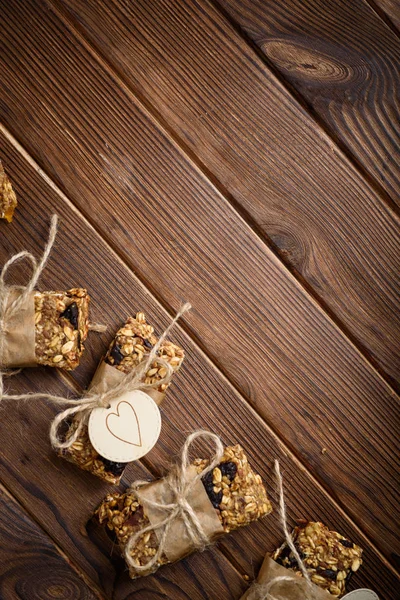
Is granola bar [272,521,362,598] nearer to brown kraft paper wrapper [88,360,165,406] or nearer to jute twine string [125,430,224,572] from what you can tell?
jute twine string [125,430,224,572]

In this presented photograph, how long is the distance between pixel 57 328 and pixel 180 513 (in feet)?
1.50

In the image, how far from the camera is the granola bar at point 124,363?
1.09 meters

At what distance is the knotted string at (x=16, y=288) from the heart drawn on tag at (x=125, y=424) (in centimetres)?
23

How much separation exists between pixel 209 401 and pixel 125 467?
23 cm

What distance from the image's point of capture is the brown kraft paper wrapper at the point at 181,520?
1.09 m

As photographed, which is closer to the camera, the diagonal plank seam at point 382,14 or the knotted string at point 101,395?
the knotted string at point 101,395

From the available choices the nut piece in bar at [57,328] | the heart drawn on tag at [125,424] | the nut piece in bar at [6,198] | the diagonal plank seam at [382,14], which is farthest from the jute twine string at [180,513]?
the diagonal plank seam at [382,14]

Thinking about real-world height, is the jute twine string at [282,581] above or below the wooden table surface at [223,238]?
below

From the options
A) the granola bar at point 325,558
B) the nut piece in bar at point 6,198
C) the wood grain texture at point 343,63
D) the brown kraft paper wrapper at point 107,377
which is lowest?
the granola bar at point 325,558

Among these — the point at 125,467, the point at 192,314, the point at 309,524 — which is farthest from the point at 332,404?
the point at 125,467

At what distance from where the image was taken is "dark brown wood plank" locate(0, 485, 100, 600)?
1.15 meters

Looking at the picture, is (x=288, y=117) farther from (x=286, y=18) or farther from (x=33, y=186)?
(x=33, y=186)

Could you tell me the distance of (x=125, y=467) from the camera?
115 cm

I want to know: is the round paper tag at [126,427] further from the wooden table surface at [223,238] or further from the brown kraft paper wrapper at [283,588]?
the brown kraft paper wrapper at [283,588]
